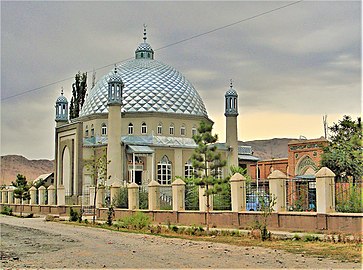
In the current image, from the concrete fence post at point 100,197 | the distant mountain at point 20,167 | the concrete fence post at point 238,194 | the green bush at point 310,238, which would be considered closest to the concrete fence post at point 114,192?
the concrete fence post at point 100,197

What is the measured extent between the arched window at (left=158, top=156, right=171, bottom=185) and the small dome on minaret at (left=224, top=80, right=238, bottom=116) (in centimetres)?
669

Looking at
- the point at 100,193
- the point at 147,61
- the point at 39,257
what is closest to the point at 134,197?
the point at 100,193

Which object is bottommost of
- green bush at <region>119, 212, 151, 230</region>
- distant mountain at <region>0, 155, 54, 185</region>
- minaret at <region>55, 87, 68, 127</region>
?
green bush at <region>119, 212, 151, 230</region>

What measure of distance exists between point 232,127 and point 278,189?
83.9ft

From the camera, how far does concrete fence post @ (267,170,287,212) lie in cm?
2080

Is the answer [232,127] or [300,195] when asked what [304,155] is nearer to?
[232,127]

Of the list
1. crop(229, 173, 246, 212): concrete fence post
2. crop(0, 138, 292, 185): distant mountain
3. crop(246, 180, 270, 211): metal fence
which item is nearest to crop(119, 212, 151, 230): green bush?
crop(229, 173, 246, 212): concrete fence post

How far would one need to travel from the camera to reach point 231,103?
46781 millimetres

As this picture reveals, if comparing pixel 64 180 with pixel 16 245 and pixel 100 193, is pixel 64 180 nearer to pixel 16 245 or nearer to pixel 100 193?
pixel 100 193

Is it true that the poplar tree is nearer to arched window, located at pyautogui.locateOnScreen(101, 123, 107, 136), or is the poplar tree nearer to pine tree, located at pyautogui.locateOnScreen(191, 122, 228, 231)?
arched window, located at pyautogui.locateOnScreen(101, 123, 107, 136)

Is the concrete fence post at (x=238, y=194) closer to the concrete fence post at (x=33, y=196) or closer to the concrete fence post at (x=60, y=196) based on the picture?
the concrete fence post at (x=60, y=196)

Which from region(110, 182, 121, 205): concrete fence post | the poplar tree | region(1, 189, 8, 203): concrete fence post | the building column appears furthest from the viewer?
the poplar tree

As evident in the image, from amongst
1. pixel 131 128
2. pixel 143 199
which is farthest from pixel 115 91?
pixel 143 199

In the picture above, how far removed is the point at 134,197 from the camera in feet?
95.0
